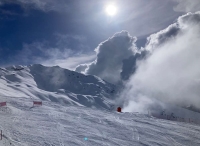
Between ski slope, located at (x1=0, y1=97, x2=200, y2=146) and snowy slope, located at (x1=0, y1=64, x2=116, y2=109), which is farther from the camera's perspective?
snowy slope, located at (x1=0, y1=64, x2=116, y2=109)

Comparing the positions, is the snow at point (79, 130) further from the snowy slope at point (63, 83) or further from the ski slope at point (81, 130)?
the snowy slope at point (63, 83)

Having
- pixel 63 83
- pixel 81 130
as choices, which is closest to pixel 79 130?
pixel 81 130

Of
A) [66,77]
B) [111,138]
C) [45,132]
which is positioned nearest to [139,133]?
[111,138]

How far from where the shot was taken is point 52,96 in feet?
341

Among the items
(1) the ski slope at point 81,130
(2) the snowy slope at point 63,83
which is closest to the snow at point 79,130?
(1) the ski slope at point 81,130

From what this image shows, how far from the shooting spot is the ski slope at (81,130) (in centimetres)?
2409

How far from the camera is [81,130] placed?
2916 cm

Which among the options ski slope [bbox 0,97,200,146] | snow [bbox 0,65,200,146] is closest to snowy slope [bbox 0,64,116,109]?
snow [bbox 0,65,200,146]

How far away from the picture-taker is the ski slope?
949 inches

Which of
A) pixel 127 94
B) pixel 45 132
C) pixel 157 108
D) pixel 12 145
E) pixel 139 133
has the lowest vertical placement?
pixel 12 145

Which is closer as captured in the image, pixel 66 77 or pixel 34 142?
pixel 34 142

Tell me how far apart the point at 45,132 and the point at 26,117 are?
746 cm

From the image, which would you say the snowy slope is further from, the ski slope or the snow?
the ski slope

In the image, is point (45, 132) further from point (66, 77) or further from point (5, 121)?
point (66, 77)
